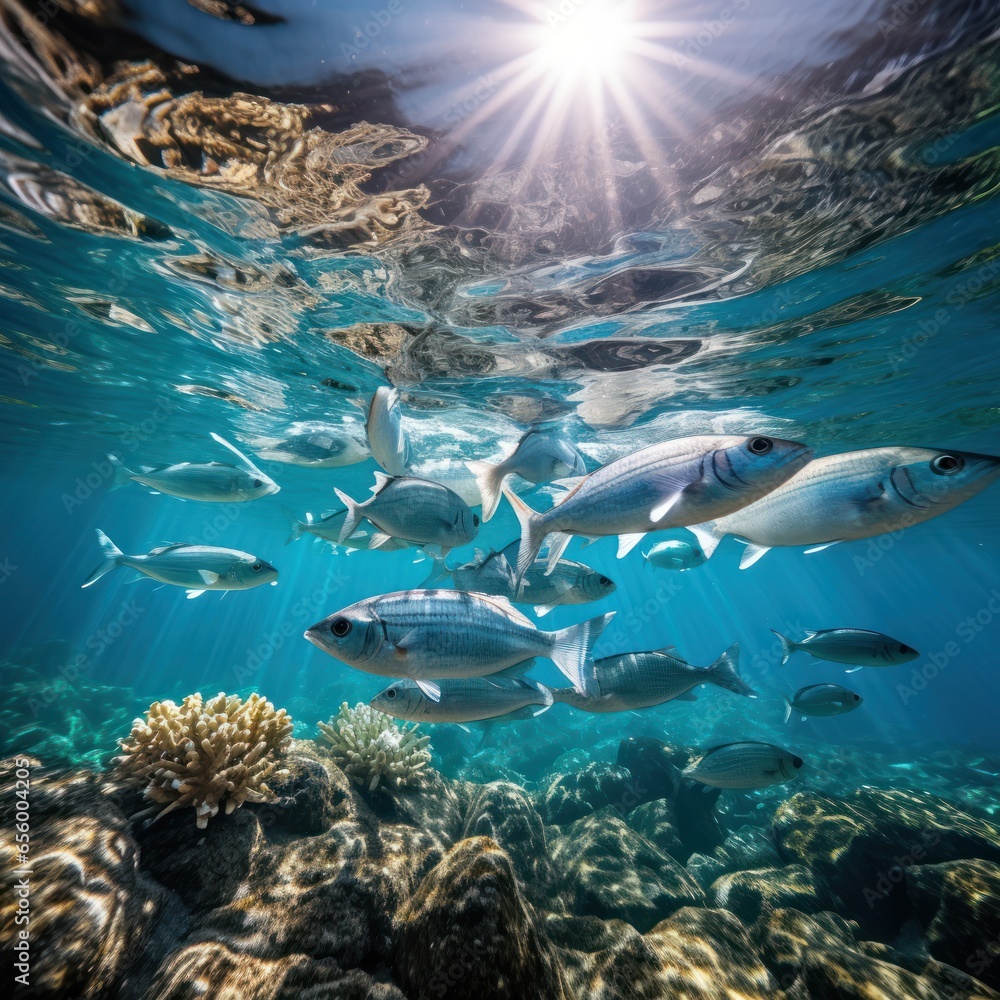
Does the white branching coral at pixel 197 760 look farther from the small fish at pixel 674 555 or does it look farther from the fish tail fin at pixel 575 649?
the small fish at pixel 674 555

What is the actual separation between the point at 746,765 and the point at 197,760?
6178 mm

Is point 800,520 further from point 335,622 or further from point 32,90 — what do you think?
point 32,90

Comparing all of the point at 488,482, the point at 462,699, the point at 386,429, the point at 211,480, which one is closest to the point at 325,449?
the point at 211,480

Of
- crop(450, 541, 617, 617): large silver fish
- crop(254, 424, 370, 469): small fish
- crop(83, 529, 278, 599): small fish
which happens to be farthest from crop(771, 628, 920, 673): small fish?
crop(254, 424, 370, 469): small fish

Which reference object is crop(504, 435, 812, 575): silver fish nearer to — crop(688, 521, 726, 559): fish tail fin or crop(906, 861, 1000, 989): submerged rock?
crop(688, 521, 726, 559): fish tail fin

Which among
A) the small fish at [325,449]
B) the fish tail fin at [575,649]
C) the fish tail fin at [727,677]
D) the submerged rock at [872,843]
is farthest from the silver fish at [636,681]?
the small fish at [325,449]

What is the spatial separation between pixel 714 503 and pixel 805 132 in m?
6.16

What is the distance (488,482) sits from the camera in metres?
4.40

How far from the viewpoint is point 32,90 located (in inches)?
203

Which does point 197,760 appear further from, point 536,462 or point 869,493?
point 869,493

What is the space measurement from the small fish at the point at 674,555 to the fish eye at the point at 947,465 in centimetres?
486

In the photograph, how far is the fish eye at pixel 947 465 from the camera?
8.67 feet

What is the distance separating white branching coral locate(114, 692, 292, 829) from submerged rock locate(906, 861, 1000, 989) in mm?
7938

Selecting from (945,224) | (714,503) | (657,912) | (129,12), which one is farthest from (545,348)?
(657,912)
